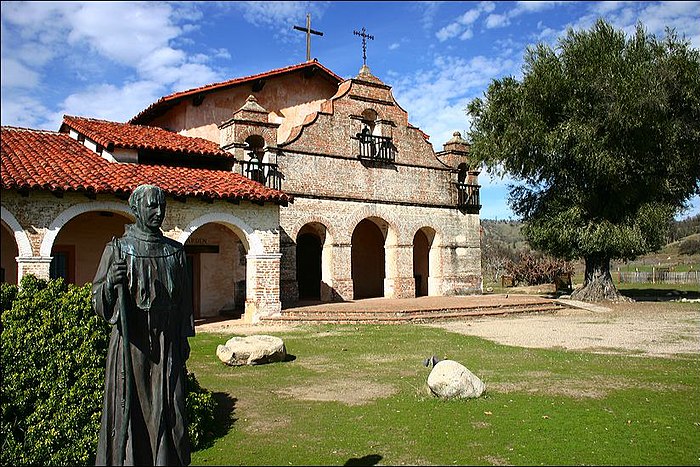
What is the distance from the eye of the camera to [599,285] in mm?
25234

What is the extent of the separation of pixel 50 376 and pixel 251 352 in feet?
16.6

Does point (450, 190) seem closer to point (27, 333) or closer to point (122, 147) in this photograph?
point (122, 147)

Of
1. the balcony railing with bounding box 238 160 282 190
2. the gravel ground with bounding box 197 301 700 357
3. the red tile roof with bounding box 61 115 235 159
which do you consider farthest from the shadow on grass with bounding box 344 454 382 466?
the balcony railing with bounding box 238 160 282 190

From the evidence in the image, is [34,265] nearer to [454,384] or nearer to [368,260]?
[454,384]

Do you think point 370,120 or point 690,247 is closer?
point 370,120

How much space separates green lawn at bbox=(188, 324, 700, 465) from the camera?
6258 millimetres

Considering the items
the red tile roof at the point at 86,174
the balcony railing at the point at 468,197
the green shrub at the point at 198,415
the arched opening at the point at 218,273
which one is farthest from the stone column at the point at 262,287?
the balcony railing at the point at 468,197

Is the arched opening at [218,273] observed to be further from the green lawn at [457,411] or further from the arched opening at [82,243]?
the green lawn at [457,411]

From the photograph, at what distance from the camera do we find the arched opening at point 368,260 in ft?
91.6

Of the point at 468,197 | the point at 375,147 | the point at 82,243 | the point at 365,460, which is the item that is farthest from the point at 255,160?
the point at 365,460

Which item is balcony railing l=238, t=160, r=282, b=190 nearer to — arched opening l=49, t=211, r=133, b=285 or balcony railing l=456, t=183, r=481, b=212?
arched opening l=49, t=211, r=133, b=285

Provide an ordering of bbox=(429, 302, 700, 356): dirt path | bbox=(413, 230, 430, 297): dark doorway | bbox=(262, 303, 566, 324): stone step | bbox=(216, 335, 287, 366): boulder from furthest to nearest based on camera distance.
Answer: bbox=(413, 230, 430, 297): dark doorway
bbox=(262, 303, 566, 324): stone step
bbox=(429, 302, 700, 356): dirt path
bbox=(216, 335, 287, 366): boulder

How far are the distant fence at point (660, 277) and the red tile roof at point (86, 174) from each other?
3385 centimetres

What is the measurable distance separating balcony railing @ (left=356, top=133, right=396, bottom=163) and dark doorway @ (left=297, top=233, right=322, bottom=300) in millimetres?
4441
